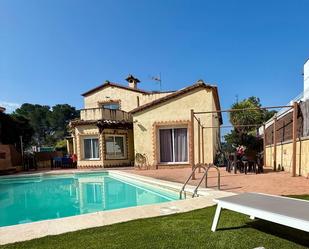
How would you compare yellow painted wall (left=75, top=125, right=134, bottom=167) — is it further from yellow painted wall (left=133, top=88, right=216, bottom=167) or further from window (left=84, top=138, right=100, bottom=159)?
yellow painted wall (left=133, top=88, right=216, bottom=167)

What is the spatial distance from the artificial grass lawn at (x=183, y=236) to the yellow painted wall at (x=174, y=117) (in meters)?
13.2

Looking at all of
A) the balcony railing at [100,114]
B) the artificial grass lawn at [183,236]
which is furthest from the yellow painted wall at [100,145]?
the artificial grass lawn at [183,236]

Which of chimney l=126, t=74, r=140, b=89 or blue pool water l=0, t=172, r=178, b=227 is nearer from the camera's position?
blue pool water l=0, t=172, r=178, b=227

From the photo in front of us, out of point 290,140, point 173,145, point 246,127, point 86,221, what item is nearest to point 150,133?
point 173,145

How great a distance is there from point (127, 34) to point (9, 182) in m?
14.3

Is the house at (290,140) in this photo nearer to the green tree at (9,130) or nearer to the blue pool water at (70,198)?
the blue pool water at (70,198)

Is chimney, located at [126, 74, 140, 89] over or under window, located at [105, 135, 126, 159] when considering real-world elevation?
over

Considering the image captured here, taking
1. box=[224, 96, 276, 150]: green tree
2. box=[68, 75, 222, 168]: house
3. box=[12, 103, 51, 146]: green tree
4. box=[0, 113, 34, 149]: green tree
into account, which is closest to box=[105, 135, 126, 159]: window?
box=[68, 75, 222, 168]: house

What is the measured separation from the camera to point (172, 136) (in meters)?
19.0

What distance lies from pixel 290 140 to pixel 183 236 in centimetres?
1026

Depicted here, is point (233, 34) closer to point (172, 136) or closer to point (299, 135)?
point (172, 136)

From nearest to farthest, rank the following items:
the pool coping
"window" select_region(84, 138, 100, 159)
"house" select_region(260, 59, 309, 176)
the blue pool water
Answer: the pool coping → the blue pool water → "house" select_region(260, 59, 309, 176) → "window" select_region(84, 138, 100, 159)

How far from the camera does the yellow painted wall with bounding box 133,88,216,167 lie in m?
18.3

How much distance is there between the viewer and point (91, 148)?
23516 mm
